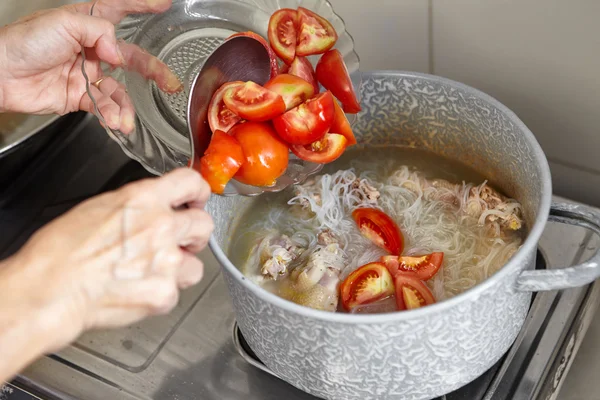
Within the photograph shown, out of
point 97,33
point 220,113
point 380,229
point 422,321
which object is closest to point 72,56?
point 97,33

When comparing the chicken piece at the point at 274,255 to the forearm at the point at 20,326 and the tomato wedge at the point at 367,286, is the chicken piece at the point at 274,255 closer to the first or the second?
the tomato wedge at the point at 367,286

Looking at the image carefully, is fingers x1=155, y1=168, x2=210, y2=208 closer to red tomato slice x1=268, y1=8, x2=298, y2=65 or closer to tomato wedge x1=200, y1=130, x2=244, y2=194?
tomato wedge x1=200, y1=130, x2=244, y2=194

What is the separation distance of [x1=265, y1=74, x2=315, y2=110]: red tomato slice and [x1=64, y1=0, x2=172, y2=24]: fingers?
0.79ft

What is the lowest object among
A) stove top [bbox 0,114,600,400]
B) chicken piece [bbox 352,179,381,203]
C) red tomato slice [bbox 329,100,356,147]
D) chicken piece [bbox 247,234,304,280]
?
stove top [bbox 0,114,600,400]

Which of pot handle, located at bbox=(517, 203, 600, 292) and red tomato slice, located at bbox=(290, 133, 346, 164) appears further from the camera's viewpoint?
red tomato slice, located at bbox=(290, 133, 346, 164)

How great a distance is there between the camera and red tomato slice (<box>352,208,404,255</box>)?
3.17 feet

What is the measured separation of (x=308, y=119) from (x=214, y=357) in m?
0.39

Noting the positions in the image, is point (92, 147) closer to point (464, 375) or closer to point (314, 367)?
point (314, 367)

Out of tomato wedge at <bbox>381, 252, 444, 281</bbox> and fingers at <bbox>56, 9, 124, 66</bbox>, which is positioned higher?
fingers at <bbox>56, 9, 124, 66</bbox>

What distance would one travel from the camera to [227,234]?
102 cm

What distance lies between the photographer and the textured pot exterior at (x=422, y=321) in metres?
0.69

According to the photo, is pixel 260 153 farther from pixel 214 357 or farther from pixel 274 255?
pixel 214 357

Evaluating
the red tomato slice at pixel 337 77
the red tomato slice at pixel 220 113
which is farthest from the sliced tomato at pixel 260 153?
the red tomato slice at pixel 337 77

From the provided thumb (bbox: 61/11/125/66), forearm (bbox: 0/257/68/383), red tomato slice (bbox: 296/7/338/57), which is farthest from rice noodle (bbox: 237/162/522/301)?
forearm (bbox: 0/257/68/383)
